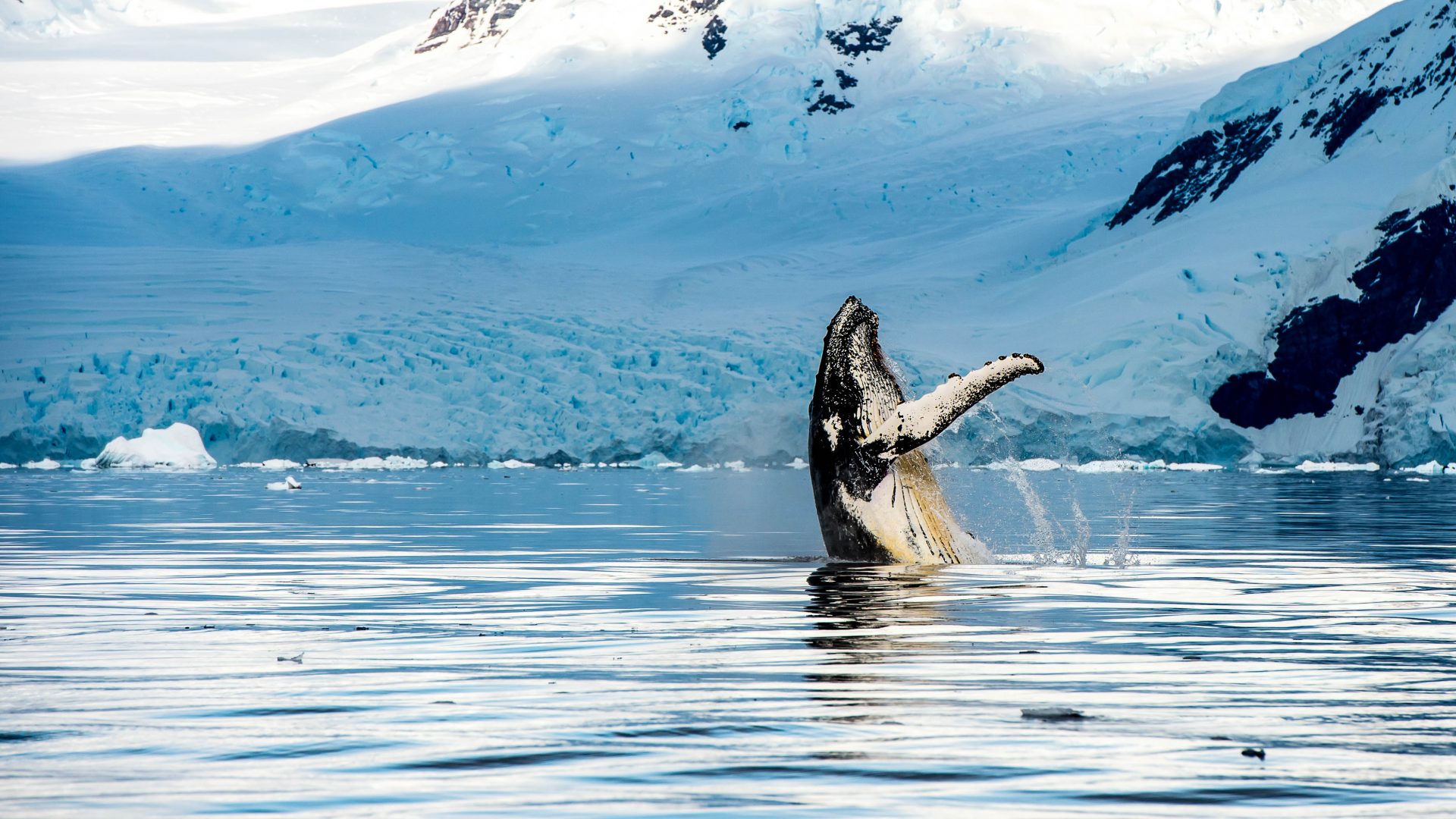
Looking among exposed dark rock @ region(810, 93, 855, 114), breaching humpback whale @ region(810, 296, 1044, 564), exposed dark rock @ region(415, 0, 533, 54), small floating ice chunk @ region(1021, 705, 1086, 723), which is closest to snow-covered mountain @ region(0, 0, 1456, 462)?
exposed dark rock @ region(810, 93, 855, 114)

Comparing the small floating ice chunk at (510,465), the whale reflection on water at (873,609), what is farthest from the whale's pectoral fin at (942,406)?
the small floating ice chunk at (510,465)

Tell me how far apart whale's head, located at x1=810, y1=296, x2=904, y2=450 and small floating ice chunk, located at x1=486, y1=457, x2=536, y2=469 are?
3919 centimetres

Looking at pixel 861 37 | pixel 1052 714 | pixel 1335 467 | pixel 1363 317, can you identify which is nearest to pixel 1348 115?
pixel 1363 317

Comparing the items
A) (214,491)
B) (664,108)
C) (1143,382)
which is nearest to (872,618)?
(214,491)

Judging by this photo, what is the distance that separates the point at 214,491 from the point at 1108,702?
97.3ft

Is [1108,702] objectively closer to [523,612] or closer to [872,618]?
[872,618]

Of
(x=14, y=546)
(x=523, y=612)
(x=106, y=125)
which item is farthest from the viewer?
(x=106, y=125)

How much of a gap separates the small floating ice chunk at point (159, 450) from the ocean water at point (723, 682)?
33.1m

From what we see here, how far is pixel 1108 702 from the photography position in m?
5.98

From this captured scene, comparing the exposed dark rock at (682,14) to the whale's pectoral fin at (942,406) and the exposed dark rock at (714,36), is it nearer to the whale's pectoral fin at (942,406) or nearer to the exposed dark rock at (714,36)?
the exposed dark rock at (714,36)

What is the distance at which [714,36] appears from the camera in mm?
105562

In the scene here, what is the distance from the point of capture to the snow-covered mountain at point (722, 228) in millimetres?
50938

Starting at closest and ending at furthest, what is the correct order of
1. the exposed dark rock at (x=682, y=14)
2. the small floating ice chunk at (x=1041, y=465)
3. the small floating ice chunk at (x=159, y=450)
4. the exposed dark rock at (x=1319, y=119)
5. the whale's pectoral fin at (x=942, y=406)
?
the whale's pectoral fin at (x=942, y=406), the small floating ice chunk at (x=159, y=450), the small floating ice chunk at (x=1041, y=465), the exposed dark rock at (x=1319, y=119), the exposed dark rock at (x=682, y=14)

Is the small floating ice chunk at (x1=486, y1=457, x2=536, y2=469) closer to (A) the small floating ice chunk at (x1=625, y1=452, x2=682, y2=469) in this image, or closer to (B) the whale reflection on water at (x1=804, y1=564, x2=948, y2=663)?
(A) the small floating ice chunk at (x1=625, y1=452, x2=682, y2=469)
